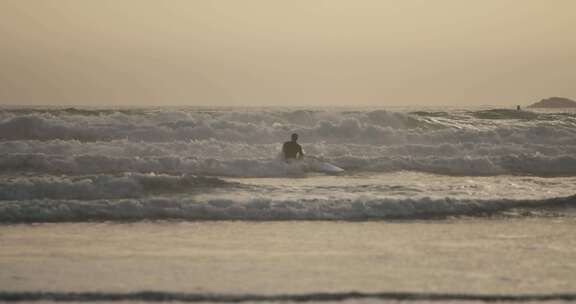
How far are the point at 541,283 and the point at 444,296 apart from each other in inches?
44.2

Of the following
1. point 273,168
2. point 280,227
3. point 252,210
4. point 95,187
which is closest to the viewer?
point 280,227

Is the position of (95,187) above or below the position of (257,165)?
above

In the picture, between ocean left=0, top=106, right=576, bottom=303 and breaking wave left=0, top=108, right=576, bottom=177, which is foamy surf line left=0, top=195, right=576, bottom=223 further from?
breaking wave left=0, top=108, right=576, bottom=177

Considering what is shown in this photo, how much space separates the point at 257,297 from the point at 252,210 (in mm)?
5017

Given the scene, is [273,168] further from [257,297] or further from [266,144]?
[257,297]

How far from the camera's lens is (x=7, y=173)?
17.7 m

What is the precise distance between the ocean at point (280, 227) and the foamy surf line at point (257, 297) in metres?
0.02

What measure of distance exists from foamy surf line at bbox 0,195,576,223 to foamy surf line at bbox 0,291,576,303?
4440mm

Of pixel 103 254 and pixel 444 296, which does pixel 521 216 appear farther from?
pixel 103 254

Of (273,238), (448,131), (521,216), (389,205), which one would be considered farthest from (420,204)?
(448,131)

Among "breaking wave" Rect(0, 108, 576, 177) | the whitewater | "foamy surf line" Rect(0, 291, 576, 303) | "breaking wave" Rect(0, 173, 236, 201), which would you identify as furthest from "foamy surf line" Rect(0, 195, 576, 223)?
"breaking wave" Rect(0, 108, 576, 177)

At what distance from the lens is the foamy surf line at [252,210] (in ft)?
37.0

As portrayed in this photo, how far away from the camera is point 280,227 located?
1056 cm

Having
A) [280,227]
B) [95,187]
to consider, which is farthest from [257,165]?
[280,227]
